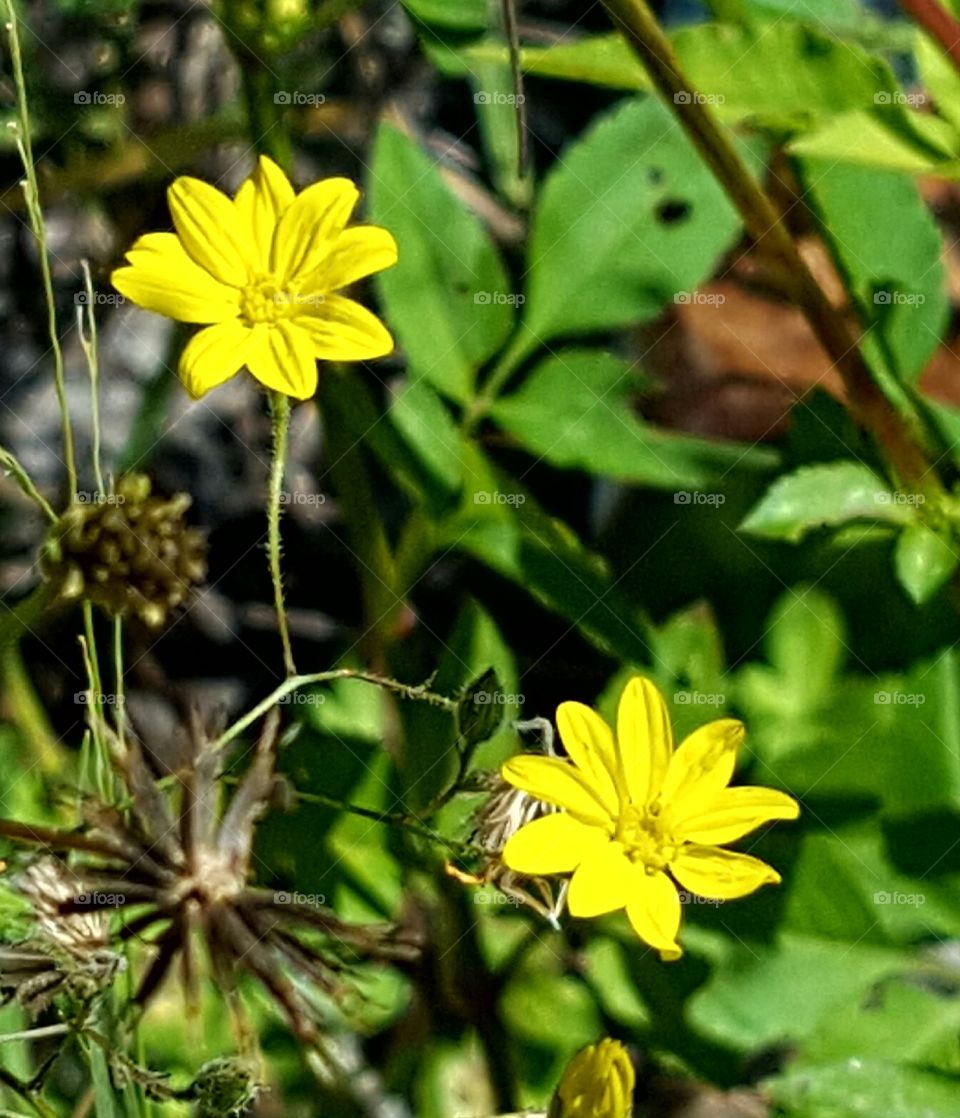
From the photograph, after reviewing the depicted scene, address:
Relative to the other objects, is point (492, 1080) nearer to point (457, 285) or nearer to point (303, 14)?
point (457, 285)

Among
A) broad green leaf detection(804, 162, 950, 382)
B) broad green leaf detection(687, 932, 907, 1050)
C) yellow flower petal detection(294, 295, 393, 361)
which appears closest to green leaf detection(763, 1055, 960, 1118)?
broad green leaf detection(687, 932, 907, 1050)

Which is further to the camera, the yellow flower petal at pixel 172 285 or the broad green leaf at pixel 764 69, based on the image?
the broad green leaf at pixel 764 69

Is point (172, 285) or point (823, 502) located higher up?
point (172, 285)

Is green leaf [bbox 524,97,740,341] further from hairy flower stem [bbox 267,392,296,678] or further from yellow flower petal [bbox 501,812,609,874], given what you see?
yellow flower petal [bbox 501,812,609,874]

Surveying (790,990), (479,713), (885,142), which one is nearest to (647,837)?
(479,713)

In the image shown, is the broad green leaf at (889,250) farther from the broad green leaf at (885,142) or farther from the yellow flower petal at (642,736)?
the yellow flower petal at (642,736)

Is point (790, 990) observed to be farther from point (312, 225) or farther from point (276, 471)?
point (312, 225)

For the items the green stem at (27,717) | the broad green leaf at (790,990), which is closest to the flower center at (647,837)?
the broad green leaf at (790,990)
